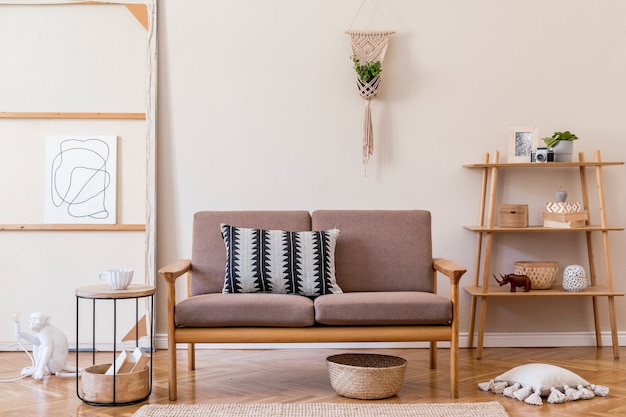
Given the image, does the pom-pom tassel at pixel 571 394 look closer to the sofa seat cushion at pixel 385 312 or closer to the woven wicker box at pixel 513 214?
the sofa seat cushion at pixel 385 312

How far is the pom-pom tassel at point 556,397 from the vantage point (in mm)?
3689

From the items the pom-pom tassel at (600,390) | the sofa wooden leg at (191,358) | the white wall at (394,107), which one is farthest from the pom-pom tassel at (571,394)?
the sofa wooden leg at (191,358)

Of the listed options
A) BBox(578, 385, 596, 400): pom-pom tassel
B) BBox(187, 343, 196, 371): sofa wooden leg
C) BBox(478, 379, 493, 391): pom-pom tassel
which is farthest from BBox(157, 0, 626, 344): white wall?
BBox(578, 385, 596, 400): pom-pom tassel

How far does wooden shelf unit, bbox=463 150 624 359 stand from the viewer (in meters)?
4.80

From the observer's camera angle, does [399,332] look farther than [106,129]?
No

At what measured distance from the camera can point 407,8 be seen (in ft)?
16.8

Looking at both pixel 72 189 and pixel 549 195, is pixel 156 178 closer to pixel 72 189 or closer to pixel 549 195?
pixel 72 189

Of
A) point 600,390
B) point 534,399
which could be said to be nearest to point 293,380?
point 534,399

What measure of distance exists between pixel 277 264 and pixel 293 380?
0.63 m

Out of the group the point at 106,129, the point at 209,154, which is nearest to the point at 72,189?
the point at 106,129

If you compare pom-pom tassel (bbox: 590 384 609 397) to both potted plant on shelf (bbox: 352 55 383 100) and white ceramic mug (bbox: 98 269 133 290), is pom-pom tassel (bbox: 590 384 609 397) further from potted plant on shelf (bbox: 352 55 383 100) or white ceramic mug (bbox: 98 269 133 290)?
white ceramic mug (bbox: 98 269 133 290)

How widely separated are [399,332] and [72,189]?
8.09 ft

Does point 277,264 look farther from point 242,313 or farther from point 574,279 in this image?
point 574,279

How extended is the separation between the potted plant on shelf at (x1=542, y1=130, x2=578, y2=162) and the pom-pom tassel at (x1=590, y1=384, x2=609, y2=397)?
1.58 m
